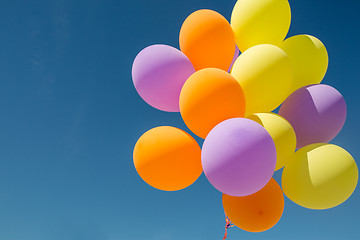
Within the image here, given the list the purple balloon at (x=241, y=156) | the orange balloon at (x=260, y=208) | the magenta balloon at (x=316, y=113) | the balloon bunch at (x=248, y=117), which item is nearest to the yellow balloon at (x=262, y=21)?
the balloon bunch at (x=248, y=117)

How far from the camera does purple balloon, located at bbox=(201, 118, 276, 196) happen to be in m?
2.24

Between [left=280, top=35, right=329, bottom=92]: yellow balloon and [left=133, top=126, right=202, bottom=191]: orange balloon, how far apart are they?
1.67m

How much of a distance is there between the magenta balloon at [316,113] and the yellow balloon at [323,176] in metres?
0.32

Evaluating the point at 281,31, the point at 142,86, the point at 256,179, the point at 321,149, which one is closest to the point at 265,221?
the point at 256,179

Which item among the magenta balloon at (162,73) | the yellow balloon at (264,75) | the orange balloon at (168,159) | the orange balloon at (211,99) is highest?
the magenta balloon at (162,73)

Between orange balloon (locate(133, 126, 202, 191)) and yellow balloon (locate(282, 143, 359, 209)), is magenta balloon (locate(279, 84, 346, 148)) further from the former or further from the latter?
orange balloon (locate(133, 126, 202, 191))

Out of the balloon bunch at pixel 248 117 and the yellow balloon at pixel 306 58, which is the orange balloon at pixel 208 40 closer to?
the balloon bunch at pixel 248 117

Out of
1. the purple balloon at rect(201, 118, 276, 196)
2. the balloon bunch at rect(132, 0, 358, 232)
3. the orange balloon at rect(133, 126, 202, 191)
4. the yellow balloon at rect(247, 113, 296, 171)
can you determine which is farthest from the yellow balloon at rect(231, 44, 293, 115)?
Answer: the orange balloon at rect(133, 126, 202, 191)

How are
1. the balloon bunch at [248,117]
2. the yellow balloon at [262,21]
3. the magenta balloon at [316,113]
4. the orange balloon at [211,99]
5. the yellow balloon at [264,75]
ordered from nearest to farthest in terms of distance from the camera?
the balloon bunch at [248,117] < the orange balloon at [211,99] < the yellow balloon at [264,75] < the magenta balloon at [316,113] < the yellow balloon at [262,21]

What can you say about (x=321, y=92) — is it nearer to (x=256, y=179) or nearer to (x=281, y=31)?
(x=281, y=31)

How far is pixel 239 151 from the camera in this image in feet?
7.34

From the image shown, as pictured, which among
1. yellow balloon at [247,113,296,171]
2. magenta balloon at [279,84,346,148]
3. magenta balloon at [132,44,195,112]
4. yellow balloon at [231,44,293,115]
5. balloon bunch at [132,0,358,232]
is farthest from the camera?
magenta balloon at [132,44,195,112]

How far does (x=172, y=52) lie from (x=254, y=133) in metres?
1.47

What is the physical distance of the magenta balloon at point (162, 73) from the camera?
3029mm
